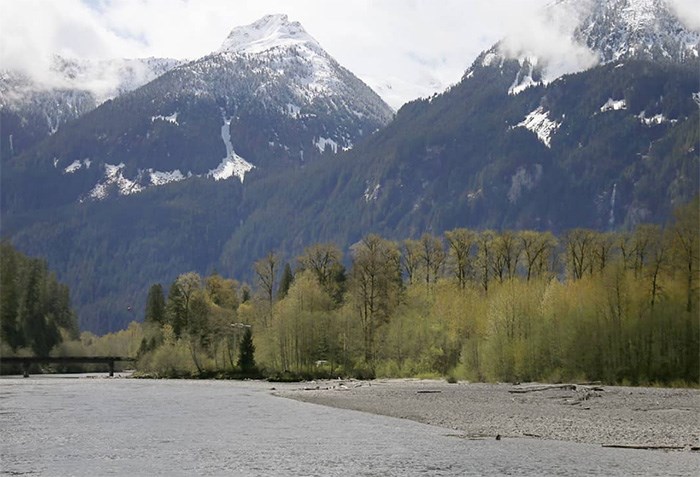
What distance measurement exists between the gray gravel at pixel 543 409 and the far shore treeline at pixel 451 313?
5.51m

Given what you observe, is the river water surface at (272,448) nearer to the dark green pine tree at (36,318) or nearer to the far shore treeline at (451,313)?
the far shore treeline at (451,313)

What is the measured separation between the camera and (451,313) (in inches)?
4186

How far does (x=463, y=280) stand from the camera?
120m

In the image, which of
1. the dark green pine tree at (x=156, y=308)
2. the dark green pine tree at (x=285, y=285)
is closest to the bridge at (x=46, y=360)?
the dark green pine tree at (x=156, y=308)

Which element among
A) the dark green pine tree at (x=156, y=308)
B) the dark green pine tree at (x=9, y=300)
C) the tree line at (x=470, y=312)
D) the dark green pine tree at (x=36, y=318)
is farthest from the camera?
the dark green pine tree at (x=36, y=318)

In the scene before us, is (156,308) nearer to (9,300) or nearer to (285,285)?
(9,300)

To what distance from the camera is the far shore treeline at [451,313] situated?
84812 mm

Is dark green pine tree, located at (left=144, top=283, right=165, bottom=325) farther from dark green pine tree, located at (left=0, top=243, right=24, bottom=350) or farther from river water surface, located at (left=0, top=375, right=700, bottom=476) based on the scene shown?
river water surface, located at (left=0, top=375, right=700, bottom=476)

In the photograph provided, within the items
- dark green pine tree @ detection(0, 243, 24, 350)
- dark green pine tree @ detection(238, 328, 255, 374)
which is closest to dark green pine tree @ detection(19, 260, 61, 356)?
dark green pine tree @ detection(0, 243, 24, 350)

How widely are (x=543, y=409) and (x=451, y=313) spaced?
4051cm

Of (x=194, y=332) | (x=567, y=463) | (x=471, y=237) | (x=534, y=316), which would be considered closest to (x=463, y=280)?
(x=471, y=237)

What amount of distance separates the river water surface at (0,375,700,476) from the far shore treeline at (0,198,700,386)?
93.4 ft

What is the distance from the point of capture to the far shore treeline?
84.8 m

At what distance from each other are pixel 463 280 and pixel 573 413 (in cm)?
5718
